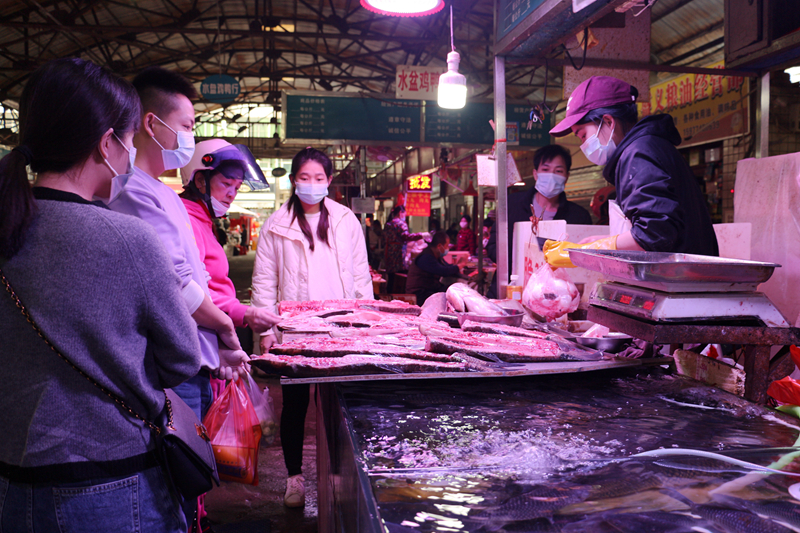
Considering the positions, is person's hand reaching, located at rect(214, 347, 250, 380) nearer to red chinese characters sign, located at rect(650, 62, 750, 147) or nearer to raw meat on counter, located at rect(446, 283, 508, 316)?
raw meat on counter, located at rect(446, 283, 508, 316)

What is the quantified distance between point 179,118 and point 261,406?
4.13 ft

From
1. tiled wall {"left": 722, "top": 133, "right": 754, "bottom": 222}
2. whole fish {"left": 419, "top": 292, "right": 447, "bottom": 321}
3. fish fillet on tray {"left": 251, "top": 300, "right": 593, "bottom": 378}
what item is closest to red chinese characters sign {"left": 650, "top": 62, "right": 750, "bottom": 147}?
tiled wall {"left": 722, "top": 133, "right": 754, "bottom": 222}

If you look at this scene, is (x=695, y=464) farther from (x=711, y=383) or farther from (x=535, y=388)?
(x=711, y=383)

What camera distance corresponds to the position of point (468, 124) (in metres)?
9.71

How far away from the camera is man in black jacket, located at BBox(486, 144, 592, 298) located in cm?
380

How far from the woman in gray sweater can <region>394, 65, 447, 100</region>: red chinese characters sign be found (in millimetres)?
7862

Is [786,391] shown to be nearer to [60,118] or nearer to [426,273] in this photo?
[60,118]

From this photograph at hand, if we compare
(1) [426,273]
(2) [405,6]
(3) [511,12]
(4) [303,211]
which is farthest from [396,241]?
(3) [511,12]

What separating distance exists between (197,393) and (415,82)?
7.67 m

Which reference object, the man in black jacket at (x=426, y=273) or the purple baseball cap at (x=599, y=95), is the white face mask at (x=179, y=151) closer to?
the purple baseball cap at (x=599, y=95)

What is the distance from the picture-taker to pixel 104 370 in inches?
49.8

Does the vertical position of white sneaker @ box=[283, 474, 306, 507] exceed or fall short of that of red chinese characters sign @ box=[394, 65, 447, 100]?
it falls short

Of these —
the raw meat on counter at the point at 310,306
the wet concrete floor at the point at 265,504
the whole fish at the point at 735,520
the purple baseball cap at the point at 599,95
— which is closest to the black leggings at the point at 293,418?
the wet concrete floor at the point at 265,504

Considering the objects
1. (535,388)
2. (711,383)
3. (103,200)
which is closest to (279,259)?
(103,200)
